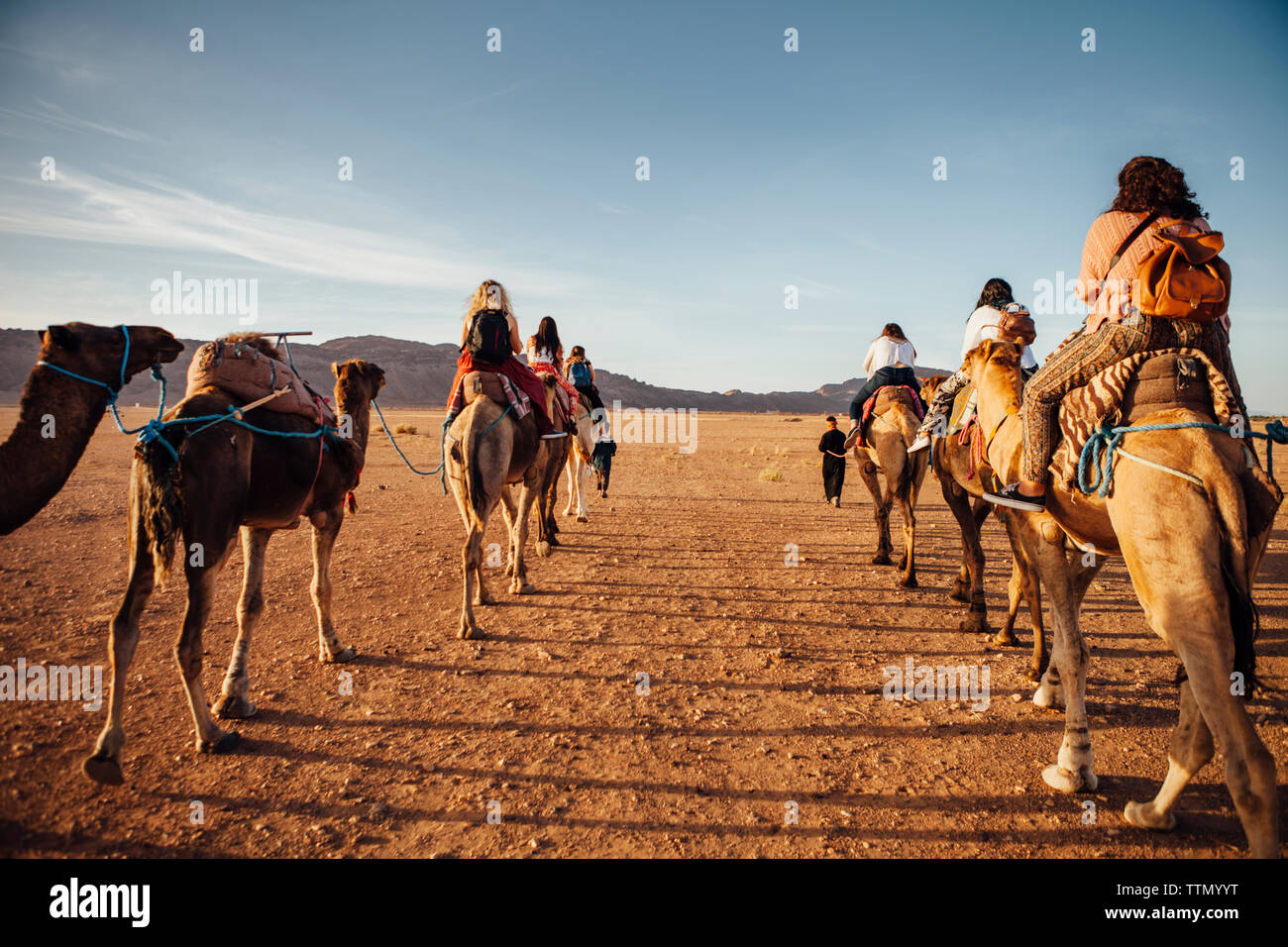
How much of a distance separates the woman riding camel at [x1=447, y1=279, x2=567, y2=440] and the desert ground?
2.41 metres

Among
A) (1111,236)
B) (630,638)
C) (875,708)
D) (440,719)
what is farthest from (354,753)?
(1111,236)

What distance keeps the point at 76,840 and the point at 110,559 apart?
6.78 m

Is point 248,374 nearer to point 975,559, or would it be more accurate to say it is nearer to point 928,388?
point 975,559

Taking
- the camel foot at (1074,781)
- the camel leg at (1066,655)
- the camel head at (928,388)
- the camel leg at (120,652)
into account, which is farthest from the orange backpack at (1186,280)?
the camel head at (928,388)

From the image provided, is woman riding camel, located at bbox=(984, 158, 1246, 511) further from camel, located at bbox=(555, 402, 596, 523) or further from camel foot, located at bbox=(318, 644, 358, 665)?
camel, located at bbox=(555, 402, 596, 523)

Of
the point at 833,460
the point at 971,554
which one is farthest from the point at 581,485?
the point at 971,554

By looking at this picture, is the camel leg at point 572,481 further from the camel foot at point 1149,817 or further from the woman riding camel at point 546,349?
the camel foot at point 1149,817

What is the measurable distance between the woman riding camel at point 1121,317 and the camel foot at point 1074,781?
167 cm

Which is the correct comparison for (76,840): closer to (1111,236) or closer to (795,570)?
(1111,236)

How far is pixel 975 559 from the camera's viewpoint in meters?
6.96

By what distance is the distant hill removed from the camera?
334 ft

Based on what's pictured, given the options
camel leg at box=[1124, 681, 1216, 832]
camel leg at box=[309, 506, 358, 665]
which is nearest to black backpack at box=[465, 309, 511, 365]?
camel leg at box=[309, 506, 358, 665]

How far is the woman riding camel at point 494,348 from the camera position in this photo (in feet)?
22.9

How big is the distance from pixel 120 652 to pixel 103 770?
632 millimetres
